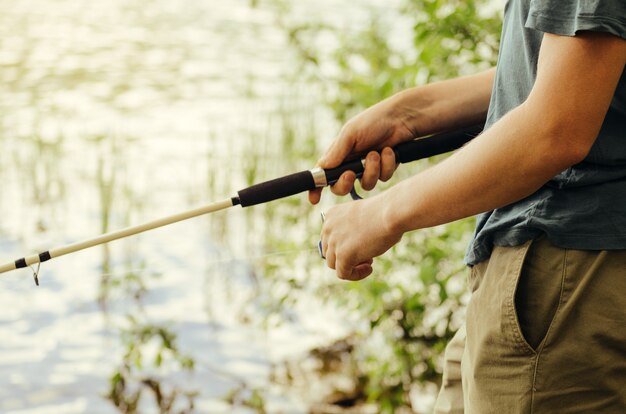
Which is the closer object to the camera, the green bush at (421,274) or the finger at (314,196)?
the finger at (314,196)

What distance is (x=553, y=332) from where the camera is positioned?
1.12m

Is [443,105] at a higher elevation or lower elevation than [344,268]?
higher

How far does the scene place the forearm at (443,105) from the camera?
143cm

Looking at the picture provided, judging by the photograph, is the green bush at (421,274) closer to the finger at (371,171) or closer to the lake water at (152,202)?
the lake water at (152,202)

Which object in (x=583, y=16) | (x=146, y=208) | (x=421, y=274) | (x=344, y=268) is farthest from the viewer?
(x=146, y=208)

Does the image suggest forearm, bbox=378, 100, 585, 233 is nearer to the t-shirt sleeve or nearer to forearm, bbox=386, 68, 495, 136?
the t-shirt sleeve

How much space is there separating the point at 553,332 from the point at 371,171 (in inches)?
16.4

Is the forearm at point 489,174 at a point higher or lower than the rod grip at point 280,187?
higher

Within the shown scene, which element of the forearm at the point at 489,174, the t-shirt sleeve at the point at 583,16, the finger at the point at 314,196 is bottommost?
the finger at the point at 314,196

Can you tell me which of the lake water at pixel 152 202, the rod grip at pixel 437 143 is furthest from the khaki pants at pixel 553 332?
the lake water at pixel 152 202

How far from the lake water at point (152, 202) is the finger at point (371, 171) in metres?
1.08

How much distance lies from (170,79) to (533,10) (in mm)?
5395

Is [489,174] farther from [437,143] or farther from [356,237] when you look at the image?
[437,143]

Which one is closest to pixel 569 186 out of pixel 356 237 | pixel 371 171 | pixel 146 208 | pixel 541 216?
pixel 541 216
